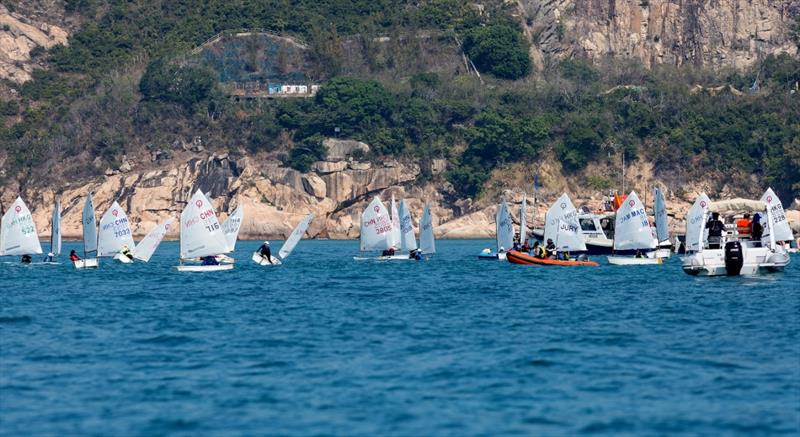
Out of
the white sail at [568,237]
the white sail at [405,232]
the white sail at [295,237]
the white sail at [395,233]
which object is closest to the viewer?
the white sail at [295,237]

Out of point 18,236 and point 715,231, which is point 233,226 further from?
point 715,231

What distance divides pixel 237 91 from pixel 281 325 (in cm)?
10957

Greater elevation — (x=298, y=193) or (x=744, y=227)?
(x=298, y=193)

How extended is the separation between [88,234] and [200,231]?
1252cm

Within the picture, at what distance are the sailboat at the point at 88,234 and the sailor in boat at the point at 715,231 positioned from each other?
32.3m

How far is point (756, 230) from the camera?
52250mm

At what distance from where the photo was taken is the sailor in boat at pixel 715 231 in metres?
51.9

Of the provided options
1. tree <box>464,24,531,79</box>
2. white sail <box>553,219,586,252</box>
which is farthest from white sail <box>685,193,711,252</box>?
tree <box>464,24,531,79</box>

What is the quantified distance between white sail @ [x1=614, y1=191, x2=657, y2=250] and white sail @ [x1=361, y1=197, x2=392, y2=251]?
43.4 feet

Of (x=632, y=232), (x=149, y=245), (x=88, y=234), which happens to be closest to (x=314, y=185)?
(x=88, y=234)

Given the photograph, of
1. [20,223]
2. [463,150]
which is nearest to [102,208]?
[463,150]

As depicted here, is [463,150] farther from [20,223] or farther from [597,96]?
[20,223]

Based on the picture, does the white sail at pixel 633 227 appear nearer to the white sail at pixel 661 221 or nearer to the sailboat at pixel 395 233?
the white sail at pixel 661 221

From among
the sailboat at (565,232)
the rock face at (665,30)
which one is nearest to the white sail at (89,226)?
the sailboat at (565,232)
